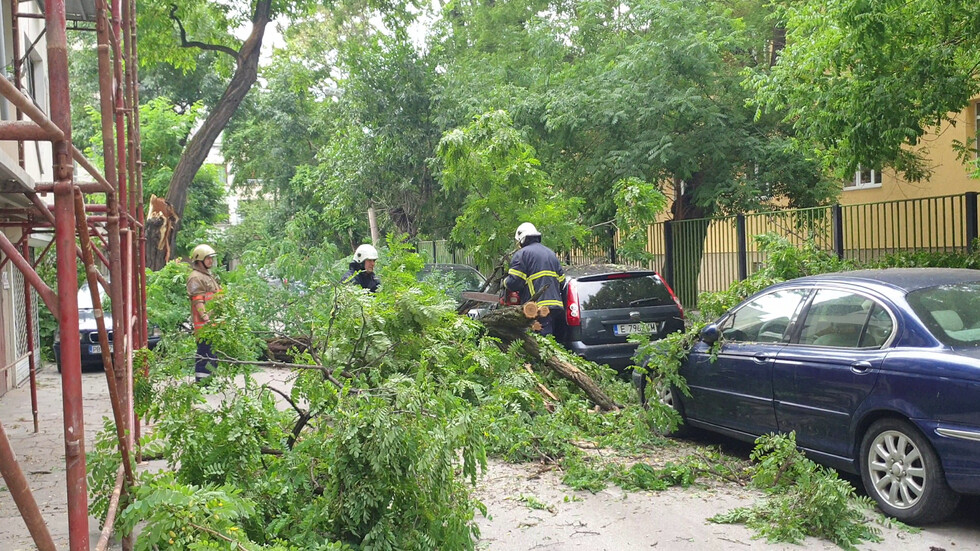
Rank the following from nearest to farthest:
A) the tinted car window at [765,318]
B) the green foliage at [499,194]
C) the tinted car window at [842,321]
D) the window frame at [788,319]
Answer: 1. the tinted car window at [842,321]
2. the window frame at [788,319]
3. the tinted car window at [765,318]
4. the green foliage at [499,194]

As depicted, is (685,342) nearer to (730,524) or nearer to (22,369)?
(730,524)

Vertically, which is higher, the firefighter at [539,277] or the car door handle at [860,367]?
the firefighter at [539,277]

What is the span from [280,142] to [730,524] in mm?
30463

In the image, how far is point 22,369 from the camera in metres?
14.8

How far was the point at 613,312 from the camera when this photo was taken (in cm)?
1065

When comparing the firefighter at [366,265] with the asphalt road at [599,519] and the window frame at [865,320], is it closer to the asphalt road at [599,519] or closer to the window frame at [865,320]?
the asphalt road at [599,519]

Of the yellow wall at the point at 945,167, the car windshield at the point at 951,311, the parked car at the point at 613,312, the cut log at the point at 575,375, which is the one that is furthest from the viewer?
the yellow wall at the point at 945,167

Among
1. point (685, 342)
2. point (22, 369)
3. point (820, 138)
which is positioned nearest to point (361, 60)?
point (22, 369)

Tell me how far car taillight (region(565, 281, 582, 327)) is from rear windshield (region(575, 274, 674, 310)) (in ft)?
0.18

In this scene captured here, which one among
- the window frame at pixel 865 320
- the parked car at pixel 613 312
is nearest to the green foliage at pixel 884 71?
the parked car at pixel 613 312

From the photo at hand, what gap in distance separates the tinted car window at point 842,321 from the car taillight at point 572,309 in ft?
13.8

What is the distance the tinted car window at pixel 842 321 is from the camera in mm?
5852

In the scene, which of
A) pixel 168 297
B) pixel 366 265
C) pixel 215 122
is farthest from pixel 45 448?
pixel 215 122

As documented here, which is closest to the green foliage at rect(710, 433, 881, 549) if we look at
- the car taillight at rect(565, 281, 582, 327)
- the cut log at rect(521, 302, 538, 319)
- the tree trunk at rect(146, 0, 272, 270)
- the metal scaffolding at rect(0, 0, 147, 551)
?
the cut log at rect(521, 302, 538, 319)
